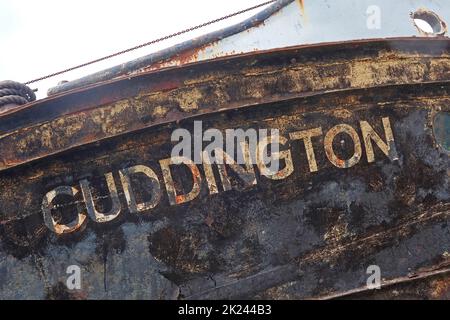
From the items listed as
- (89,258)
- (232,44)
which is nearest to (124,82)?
(89,258)

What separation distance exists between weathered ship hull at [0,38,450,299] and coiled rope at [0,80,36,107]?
2.15 feet

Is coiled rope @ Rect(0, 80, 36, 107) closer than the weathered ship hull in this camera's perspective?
No

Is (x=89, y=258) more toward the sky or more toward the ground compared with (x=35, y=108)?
more toward the ground

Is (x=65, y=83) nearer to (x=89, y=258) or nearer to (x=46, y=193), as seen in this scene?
(x=46, y=193)

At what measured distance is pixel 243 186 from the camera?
3652mm

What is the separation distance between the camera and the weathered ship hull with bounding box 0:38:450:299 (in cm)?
349

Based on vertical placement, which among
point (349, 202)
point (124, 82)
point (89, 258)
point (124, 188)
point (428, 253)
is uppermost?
point (124, 82)

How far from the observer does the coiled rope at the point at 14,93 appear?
163 inches

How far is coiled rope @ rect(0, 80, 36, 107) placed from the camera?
4.15 metres

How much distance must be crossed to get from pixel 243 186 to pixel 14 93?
81.8 inches

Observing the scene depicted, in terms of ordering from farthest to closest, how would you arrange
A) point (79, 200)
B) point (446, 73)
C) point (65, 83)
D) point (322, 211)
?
1. point (65, 83)
2. point (446, 73)
3. point (322, 211)
4. point (79, 200)

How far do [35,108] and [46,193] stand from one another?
576 mm

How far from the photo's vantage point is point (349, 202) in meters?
3.79

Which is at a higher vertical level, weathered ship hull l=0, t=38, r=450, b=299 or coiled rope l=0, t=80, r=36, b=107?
coiled rope l=0, t=80, r=36, b=107
